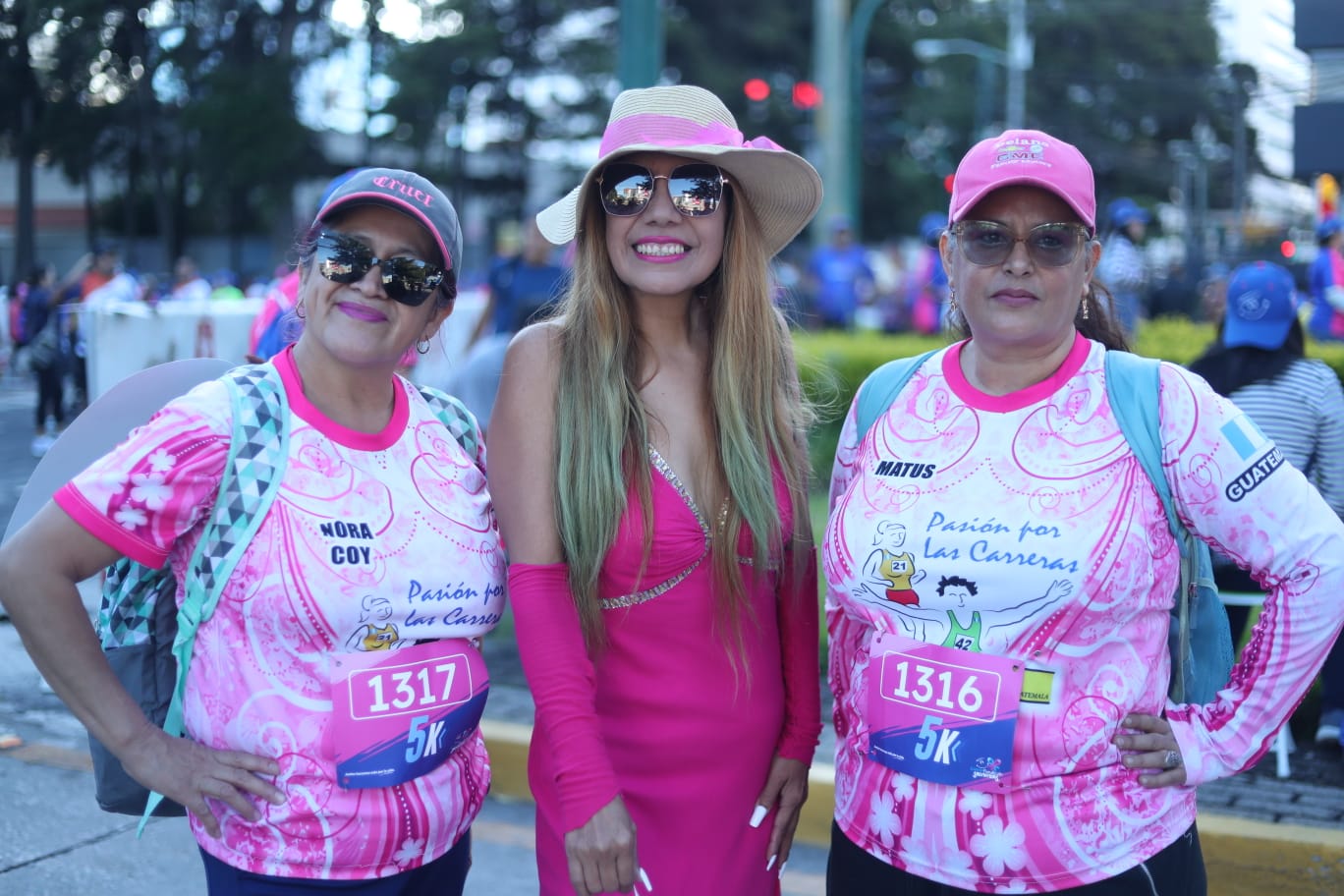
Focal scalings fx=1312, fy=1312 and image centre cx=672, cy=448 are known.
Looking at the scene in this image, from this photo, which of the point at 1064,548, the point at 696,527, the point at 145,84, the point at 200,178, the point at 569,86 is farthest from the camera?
the point at 569,86

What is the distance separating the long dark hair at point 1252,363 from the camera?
5.09 m

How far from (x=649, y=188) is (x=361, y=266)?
60 centimetres

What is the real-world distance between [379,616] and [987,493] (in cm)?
105

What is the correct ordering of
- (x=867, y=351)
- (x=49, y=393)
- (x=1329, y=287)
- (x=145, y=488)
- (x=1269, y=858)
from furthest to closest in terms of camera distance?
(x=49, y=393), (x=1329, y=287), (x=867, y=351), (x=1269, y=858), (x=145, y=488)

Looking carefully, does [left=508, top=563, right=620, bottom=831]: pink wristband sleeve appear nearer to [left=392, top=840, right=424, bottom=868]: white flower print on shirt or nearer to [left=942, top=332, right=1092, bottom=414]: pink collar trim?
[left=392, top=840, right=424, bottom=868]: white flower print on shirt

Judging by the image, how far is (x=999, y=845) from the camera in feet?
7.20

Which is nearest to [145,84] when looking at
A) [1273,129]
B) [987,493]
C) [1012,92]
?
[987,493]

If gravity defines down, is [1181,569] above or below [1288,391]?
below

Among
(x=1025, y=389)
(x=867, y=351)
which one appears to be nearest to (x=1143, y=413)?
(x=1025, y=389)

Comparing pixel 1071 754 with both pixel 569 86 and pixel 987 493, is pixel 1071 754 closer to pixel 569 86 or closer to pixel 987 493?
pixel 987 493

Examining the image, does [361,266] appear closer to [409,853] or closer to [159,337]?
[409,853]

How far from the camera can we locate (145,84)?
24.6 ft

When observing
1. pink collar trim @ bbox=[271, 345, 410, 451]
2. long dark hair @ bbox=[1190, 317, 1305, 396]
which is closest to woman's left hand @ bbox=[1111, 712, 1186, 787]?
pink collar trim @ bbox=[271, 345, 410, 451]

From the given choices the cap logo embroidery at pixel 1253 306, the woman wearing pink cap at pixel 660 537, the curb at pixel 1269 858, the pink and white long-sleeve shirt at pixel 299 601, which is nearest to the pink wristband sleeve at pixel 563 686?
the woman wearing pink cap at pixel 660 537
